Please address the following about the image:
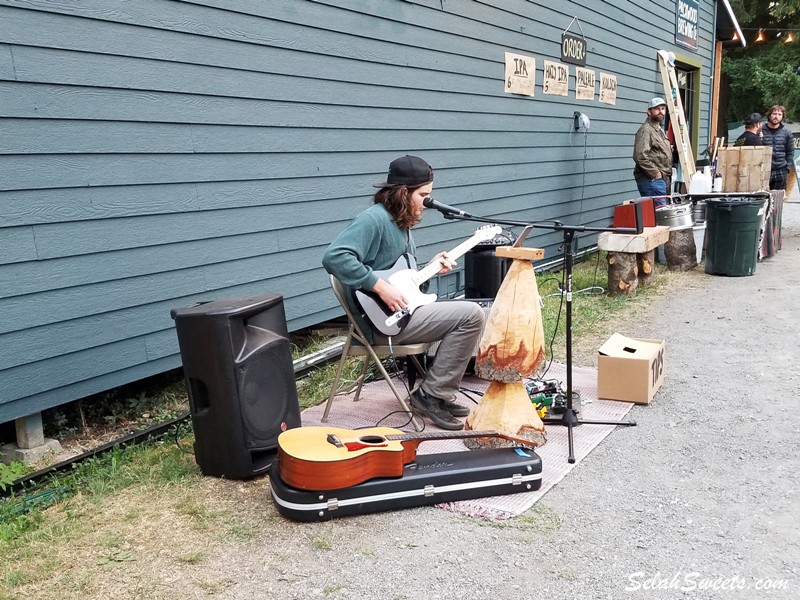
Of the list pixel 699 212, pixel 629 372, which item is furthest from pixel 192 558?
pixel 699 212

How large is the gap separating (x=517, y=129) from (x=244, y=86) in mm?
4085

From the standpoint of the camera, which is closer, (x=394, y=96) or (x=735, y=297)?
(x=394, y=96)

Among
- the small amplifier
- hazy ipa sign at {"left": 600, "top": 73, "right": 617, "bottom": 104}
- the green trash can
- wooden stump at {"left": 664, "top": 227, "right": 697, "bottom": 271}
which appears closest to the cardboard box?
the small amplifier

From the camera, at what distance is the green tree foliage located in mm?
22334

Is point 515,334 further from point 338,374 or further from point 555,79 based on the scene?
point 555,79

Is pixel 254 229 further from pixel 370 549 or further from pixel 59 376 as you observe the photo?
pixel 370 549

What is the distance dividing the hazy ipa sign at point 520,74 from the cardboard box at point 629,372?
3.99 m

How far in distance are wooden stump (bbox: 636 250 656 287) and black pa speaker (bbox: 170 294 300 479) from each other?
5.32m

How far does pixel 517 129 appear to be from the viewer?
25.6 feet

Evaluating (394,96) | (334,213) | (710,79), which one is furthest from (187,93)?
(710,79)

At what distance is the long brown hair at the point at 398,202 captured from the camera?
373cm

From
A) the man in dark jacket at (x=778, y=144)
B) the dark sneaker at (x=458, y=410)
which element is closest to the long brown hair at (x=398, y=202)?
the dark sneaker at (x=458, y=410)

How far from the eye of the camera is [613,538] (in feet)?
9.04

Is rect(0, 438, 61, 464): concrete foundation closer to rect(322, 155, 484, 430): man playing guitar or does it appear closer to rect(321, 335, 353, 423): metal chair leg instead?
rect(321, 335, 353, 423): metal chair leg
